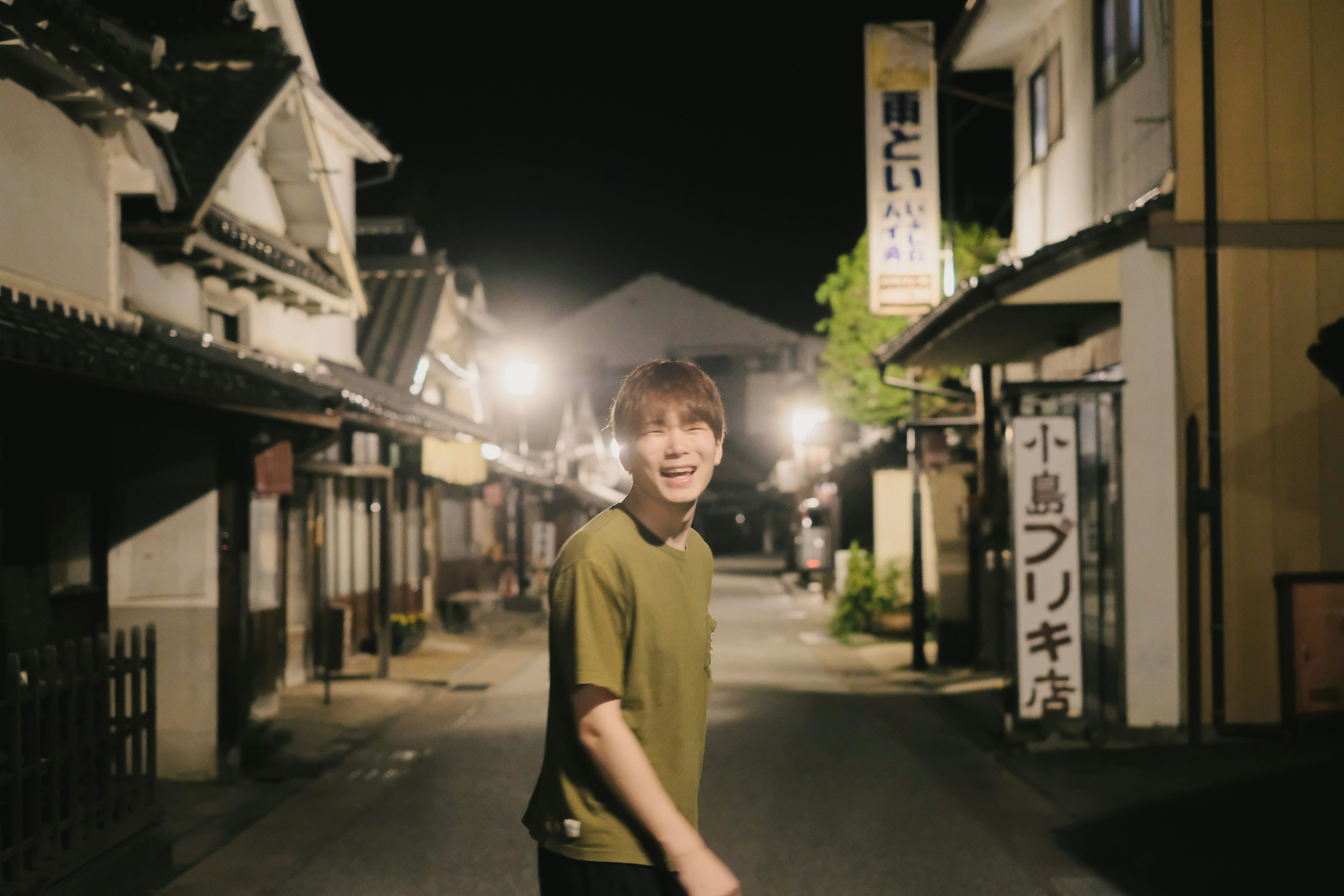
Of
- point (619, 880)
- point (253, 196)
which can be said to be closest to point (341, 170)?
point (253, 196)

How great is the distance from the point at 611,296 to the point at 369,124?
42946 millimetres

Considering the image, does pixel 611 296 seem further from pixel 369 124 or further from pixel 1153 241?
pixel 1153 241

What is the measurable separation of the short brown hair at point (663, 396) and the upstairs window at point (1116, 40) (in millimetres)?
9894

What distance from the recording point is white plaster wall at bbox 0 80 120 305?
27.5 ft

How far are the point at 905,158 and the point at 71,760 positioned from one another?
1201 cm

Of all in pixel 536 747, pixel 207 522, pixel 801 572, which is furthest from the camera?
pixel 801 572

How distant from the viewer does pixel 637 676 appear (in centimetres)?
248

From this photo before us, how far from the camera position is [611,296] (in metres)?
62.5

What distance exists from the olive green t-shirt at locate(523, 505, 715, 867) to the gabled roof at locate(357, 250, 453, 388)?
60.9 ft

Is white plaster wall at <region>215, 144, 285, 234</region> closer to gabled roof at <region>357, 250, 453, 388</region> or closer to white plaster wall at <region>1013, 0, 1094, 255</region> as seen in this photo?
gabled roof at <region>357, 250, 453, 388</region>

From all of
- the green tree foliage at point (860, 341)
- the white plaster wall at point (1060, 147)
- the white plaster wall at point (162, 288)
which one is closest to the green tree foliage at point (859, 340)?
the green tree foliage at point (860, 341)

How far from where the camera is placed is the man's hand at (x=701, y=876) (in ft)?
7.71

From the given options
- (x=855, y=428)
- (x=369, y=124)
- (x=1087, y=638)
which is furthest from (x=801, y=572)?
(x=1087, y=638)

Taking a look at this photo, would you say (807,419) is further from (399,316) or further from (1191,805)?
(1191,805)
